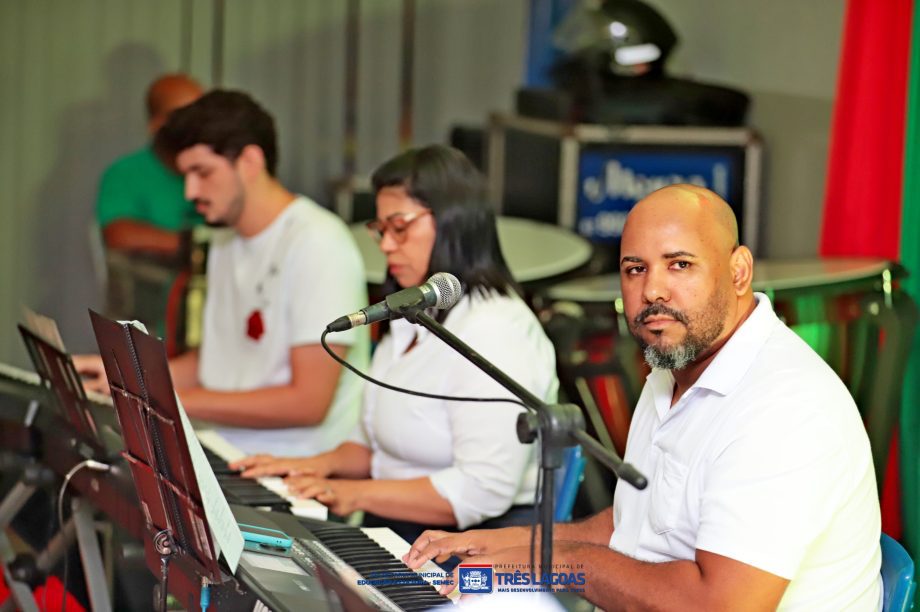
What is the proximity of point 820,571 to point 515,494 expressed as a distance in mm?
897

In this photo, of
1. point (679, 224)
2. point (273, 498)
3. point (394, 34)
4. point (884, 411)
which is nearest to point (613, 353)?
point (884, 411)

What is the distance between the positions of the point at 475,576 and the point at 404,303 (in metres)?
0.43

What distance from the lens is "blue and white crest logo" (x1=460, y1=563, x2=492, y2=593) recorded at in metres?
1.87

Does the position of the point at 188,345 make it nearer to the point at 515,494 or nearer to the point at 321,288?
the point at 321,288

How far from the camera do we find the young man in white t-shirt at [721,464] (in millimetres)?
1715

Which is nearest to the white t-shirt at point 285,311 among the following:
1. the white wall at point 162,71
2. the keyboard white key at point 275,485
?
the keyboard white key at point 275,485

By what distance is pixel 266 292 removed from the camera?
3.22m

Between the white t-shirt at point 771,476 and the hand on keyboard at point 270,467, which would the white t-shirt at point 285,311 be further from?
the white t-shirt at point 771,476

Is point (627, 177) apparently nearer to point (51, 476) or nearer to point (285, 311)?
point (285, 311)

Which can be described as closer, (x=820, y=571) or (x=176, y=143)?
(x=820, y=571)

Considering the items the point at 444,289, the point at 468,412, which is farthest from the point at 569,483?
the point at 444,289

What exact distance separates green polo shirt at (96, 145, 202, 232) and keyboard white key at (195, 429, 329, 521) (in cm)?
201

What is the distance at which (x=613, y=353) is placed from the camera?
11.9 feet

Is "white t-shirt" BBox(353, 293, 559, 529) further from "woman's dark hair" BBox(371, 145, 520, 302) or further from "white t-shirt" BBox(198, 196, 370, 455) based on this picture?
"white t-shirt" BBox(198, 196, 370, 455)
